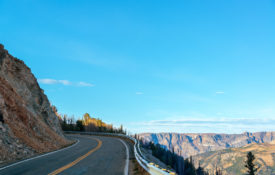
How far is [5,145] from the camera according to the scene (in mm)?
17516

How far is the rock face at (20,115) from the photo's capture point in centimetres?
1881

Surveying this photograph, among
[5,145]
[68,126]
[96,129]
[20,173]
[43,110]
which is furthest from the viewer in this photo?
[96,129]

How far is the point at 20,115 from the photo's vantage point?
24281 mm

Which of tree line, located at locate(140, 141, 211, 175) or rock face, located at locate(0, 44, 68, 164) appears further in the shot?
tree line, located at locate(140, 141, 211, 175)

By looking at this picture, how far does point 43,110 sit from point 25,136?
1372 centimetres

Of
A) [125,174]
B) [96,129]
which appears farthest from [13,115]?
[96,129]

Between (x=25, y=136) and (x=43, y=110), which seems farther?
(x=43, y=110)

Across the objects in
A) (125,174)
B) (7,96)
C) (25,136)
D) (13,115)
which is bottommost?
(125,174)

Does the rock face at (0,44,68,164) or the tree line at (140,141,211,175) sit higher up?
the rock face at (0,44,68,164)

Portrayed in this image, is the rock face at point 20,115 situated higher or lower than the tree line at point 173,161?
higher

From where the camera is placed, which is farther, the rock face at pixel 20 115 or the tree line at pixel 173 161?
the tree line at pixel 173 161

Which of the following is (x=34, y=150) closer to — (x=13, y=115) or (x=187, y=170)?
(x=13, y=115)

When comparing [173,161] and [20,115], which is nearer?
[20,115]

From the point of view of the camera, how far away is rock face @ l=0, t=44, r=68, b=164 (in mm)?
18809
